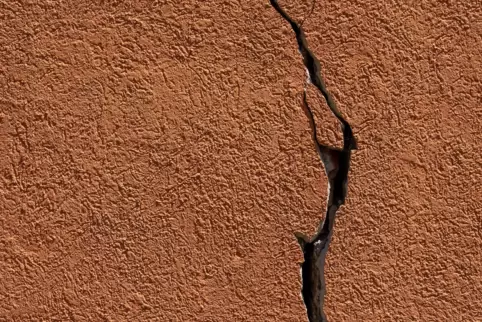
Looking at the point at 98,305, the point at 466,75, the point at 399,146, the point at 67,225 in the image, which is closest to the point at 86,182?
the point at 67,225

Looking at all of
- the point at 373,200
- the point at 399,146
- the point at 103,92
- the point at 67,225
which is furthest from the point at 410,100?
the point at 67,225

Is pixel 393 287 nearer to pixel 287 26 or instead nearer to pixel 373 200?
pixel 373 200

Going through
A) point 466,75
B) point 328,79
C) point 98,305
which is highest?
point 466,75

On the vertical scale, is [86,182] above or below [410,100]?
below
